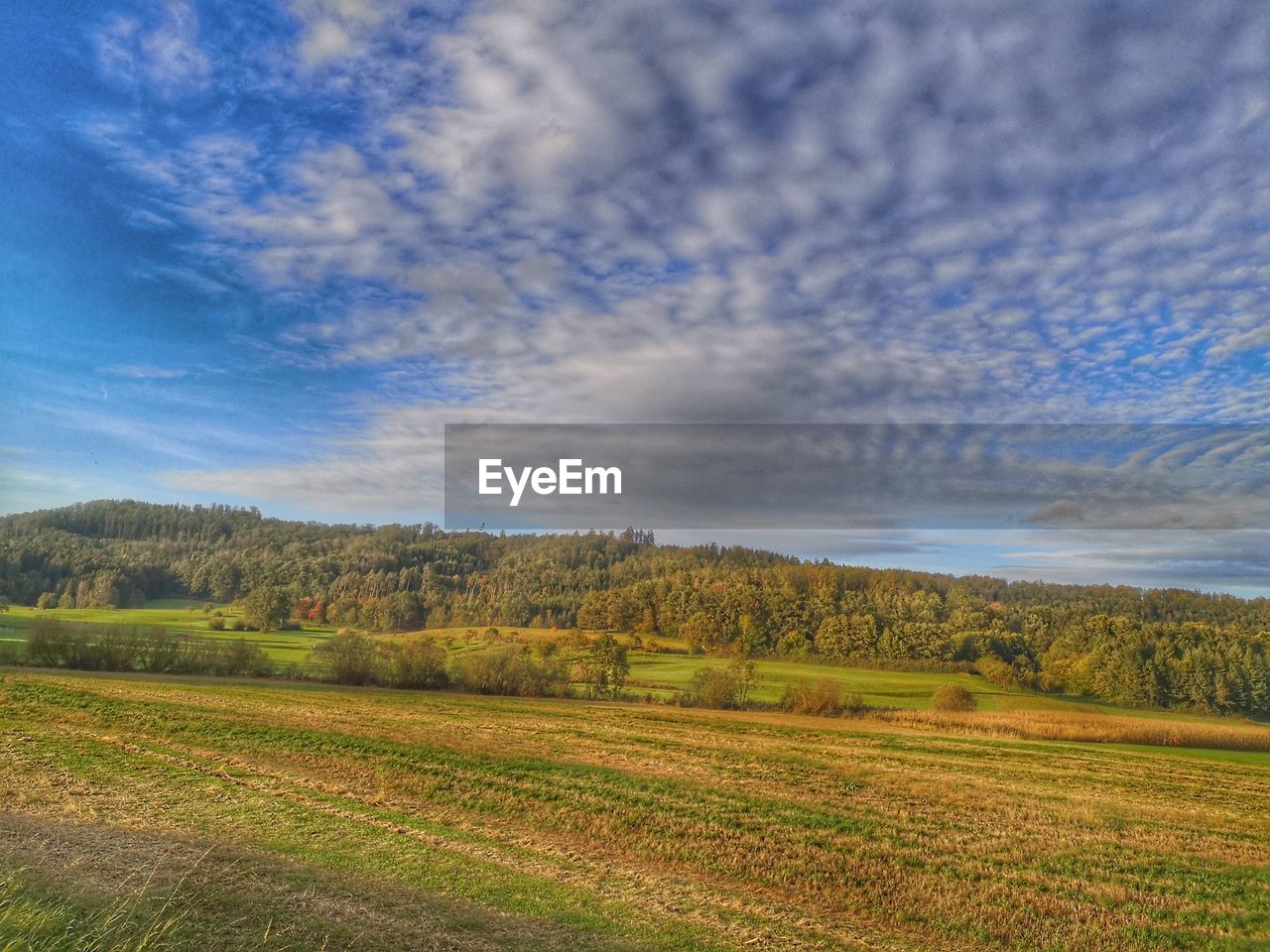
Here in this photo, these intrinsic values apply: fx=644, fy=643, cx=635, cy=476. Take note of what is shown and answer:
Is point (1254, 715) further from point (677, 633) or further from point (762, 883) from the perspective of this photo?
point (677, 633)

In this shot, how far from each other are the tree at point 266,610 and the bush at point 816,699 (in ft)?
207

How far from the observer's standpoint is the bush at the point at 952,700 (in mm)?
50500

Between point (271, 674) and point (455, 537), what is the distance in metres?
64.0

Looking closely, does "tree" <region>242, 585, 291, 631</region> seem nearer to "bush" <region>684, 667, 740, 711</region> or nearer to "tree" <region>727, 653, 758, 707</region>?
"bush" <region>684, 667, 740, 711</region>

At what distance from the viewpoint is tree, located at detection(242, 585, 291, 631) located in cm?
7981

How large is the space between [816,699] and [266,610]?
218 ft

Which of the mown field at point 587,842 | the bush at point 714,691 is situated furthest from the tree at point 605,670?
the mown field at point 587,842

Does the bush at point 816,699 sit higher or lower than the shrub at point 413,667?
lower

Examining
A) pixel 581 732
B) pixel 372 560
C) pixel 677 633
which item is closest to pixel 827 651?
pixel 677 633

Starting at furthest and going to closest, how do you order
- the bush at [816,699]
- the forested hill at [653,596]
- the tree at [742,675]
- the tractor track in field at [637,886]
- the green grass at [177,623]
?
1. the green grass at [177,623]
2. the tree at [742,675]
3. the bush at [816,699]
4. the forested hill at [653,596]
5. the tractor track in field at [637,886]

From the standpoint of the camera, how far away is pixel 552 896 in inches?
516

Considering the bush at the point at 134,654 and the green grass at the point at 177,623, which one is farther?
the green grass at the point at 177,623

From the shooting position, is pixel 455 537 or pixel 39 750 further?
pixel 455 537

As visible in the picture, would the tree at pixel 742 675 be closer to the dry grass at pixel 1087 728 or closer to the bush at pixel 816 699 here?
the bush at pixel 816 699
